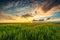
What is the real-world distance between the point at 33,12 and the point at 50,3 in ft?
0.89

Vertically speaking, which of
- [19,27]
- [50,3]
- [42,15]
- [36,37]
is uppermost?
[50,3]

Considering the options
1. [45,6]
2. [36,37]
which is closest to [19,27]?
[36,37]

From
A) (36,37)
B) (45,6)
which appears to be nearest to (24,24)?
(36,37)

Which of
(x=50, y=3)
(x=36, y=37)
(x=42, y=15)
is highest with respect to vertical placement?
(x=50, y=3)

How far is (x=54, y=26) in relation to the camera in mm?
2311

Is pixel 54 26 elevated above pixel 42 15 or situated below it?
below

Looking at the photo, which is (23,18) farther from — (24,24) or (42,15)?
(42,15)

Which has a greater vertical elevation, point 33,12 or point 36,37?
point 33,12

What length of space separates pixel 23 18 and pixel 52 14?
1.33 feet

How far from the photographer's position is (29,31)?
2285mm

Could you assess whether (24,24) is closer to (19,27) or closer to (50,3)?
(19,27)

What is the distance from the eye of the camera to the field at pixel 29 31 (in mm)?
2254

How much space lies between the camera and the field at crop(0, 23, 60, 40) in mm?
2254

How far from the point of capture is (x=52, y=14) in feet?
7.69
